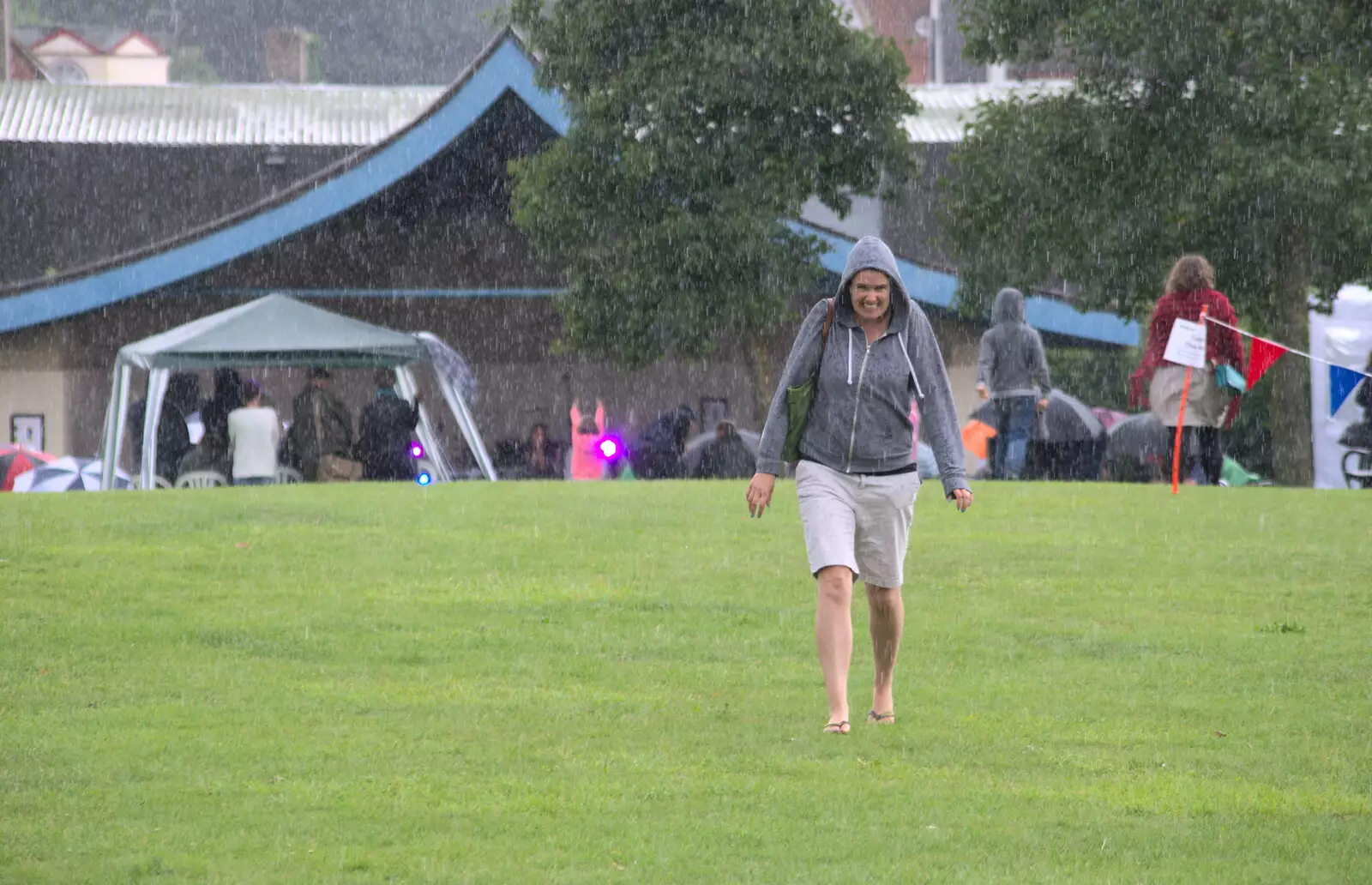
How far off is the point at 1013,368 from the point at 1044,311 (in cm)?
1086

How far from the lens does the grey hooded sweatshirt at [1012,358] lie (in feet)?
56.8

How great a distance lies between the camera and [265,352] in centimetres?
2277

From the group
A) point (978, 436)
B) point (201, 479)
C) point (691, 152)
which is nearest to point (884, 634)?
point (201, 479)

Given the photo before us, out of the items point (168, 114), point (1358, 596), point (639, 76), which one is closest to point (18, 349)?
point (168, 114)

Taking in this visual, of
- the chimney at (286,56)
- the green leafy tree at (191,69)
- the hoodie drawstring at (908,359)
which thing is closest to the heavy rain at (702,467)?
the hoodie drawstring at (908,359)

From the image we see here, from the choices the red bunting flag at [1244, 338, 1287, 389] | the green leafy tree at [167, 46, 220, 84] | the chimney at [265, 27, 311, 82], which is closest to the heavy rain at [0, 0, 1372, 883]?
the red bunting flag at [1244, 338, 1287, 389]

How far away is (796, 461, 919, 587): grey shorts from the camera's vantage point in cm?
714

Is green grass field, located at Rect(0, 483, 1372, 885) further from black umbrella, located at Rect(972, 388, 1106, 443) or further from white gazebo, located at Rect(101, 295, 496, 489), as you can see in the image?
black umbrella, located at Rect(972, 388, 1106, 443)

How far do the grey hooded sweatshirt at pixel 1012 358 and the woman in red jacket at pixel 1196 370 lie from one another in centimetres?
165

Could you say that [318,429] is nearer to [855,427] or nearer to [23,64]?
[855,427]

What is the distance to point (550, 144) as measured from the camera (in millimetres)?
25531

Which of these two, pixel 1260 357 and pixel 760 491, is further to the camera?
pixel 1260 357

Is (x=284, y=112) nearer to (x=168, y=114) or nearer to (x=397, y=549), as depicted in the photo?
(x=168, y=114)

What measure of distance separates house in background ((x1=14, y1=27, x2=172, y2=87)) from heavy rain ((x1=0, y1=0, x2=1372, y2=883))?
57747 mm
